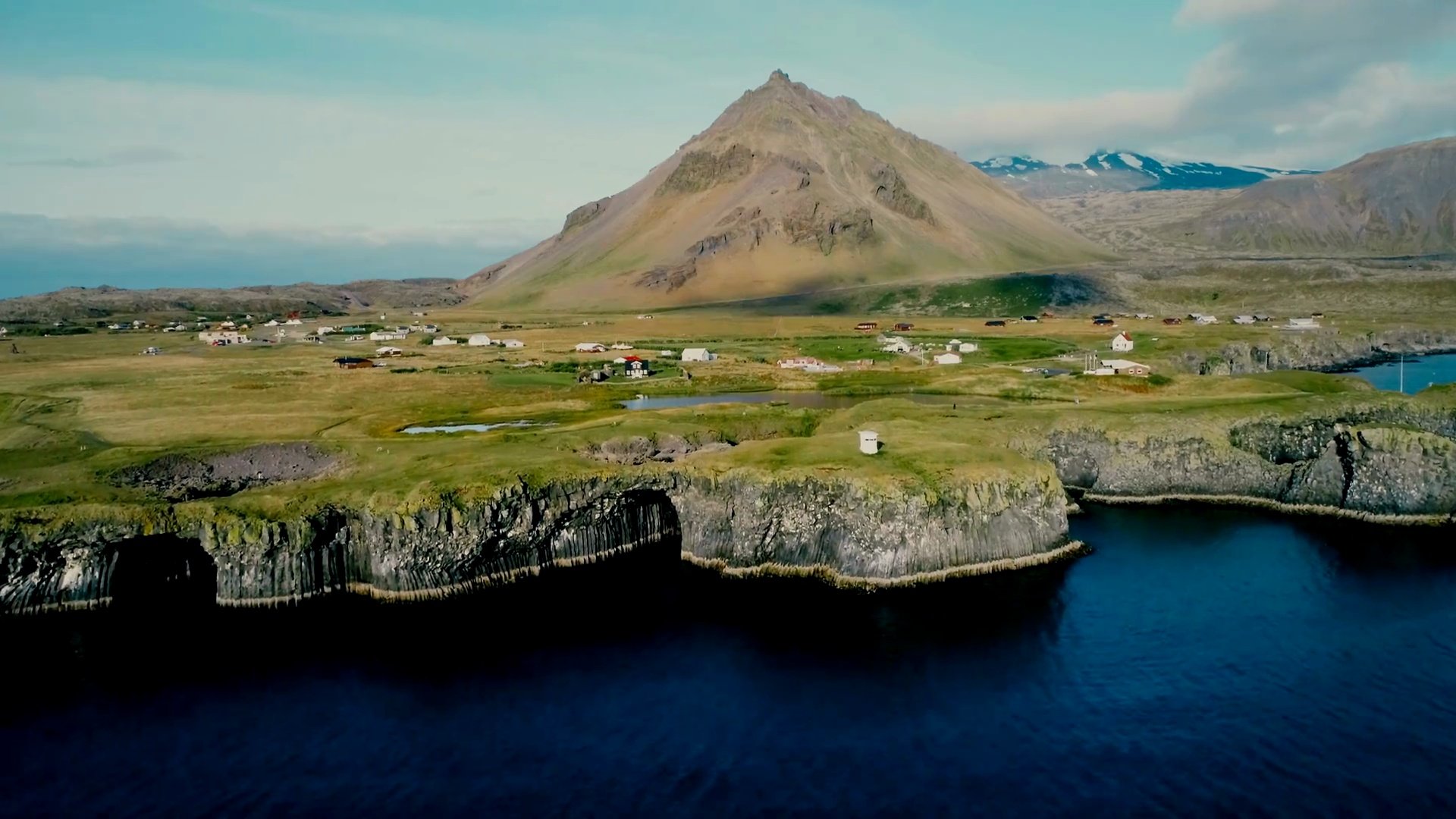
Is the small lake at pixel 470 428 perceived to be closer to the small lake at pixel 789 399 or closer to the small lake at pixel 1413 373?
the small lake at pixel 789 399

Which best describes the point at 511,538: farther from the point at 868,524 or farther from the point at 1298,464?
the point at 1298,464

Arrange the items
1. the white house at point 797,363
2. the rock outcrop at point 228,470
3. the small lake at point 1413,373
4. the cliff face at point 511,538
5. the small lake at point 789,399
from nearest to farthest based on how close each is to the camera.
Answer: the cliff face at point 511,538
the rock outcrop at point 228,470
the small lake at point 789,399
the small lake at point 1413,373
the white house at point 797,363

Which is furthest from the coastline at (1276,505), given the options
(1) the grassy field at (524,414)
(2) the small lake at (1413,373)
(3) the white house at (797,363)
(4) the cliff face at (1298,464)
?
(3) the white house at (797,363)

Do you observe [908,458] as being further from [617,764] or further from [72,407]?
[72,407]

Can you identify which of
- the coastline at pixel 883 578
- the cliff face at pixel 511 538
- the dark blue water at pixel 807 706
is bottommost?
the dark blue water at pixel 807 706

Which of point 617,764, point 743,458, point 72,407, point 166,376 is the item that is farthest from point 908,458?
point 166,376

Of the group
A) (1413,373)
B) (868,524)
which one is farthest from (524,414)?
(1413,373)
